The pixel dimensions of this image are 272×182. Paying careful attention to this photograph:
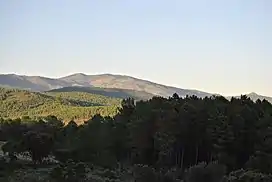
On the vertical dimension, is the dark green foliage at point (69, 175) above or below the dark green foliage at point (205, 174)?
below

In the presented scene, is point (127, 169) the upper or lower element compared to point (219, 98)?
lower

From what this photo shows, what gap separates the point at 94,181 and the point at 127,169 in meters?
18.7

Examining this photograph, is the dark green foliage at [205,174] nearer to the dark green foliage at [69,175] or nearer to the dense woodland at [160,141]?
the dark green foliage at [69,175]

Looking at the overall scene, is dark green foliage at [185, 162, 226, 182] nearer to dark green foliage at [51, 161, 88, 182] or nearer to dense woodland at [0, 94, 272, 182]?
dark green foliage at [51, 161, 88, 182]

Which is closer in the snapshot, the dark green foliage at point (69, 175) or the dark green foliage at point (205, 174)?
the dark green foliage at point (205, 174)

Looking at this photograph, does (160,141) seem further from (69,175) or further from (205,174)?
(205,174)

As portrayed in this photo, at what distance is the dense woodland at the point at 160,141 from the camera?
57.0 m

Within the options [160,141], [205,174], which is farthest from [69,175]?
[160,141]

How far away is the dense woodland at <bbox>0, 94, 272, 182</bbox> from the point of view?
57031mm

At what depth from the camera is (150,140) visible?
69438 mm

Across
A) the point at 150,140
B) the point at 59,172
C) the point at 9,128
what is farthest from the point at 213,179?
the point at 9,128

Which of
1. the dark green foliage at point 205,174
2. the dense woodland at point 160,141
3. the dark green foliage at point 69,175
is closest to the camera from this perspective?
the dark green foliage at point 205,174

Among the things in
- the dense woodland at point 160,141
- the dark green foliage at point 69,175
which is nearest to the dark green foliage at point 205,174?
the dark green foliage at point 69,175

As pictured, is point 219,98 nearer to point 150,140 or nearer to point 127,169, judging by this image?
point 150,140
